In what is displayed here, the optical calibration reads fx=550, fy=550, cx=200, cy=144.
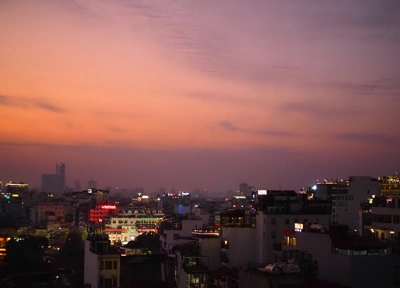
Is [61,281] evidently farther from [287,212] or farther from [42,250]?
[42,250]

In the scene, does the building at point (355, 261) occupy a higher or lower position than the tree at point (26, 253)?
higher

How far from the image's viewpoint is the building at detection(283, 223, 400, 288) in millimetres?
15047

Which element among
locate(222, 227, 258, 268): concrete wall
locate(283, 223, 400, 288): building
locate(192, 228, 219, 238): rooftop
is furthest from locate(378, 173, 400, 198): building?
locate(283, 223, 400, 288): building

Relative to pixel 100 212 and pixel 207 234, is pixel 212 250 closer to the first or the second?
pixel 207 234

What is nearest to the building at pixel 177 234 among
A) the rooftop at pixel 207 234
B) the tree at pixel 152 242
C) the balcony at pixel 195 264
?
the tree at pixel 152 242

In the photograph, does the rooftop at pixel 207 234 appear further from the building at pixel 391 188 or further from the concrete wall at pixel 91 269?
the building at pixel 391 188

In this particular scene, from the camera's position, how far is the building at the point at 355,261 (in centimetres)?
1505

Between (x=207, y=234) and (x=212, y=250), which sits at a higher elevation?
(x=207, y=234)

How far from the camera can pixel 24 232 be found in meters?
66.4

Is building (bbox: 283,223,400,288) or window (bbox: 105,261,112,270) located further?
window (bbox: 105,261,112,270)

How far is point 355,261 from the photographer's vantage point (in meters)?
15.1

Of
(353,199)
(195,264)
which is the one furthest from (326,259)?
(353,199)

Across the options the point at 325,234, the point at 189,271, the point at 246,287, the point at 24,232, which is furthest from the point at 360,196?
the point at 24,232

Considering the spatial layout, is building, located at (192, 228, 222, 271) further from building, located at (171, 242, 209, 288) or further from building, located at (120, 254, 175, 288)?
building, located at (120, 254, 175, 288)
